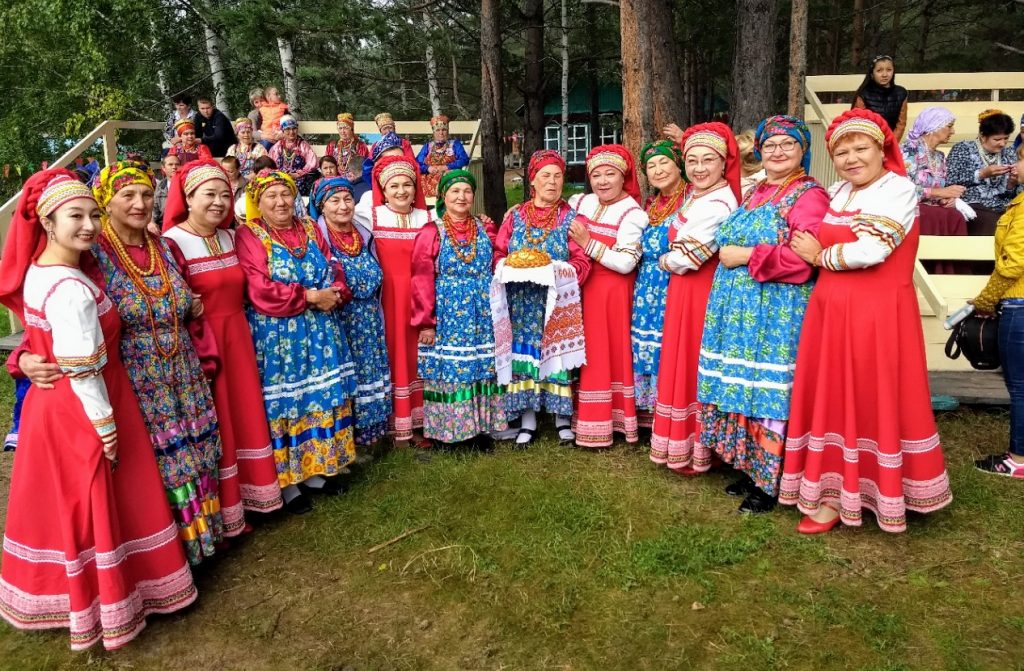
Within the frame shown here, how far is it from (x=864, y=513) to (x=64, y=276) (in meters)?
3.90

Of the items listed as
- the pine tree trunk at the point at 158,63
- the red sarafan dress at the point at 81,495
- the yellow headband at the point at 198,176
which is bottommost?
the red sarafan dress at the point at 81,495

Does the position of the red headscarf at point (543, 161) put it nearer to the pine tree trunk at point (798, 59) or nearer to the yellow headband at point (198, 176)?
the yellow headband at point (198, 176)

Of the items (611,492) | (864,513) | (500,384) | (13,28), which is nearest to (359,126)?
(13,28)

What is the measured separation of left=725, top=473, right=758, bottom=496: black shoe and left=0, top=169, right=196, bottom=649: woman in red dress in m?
2.89

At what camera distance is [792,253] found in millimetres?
3373

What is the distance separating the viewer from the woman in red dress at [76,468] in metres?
2.60

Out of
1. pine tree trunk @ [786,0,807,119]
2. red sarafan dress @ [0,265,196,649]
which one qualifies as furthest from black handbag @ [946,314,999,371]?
pine tree trunk @ [786,0,807,119]

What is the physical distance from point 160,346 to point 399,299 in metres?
1.78

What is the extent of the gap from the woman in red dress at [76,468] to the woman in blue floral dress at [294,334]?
847 millimetres

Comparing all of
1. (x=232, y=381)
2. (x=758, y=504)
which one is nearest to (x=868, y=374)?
(x=758, y=504)

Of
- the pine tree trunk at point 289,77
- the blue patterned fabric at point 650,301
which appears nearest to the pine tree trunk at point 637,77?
the blue patterned fabric at point 650,301

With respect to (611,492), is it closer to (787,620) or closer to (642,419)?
(642,419)

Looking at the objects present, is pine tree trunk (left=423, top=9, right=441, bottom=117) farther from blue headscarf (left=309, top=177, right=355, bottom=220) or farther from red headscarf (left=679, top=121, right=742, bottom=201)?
red headscarf (left=679, top=121, right=742, bottom=201)

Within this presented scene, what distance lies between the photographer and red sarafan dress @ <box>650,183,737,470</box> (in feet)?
12.6
